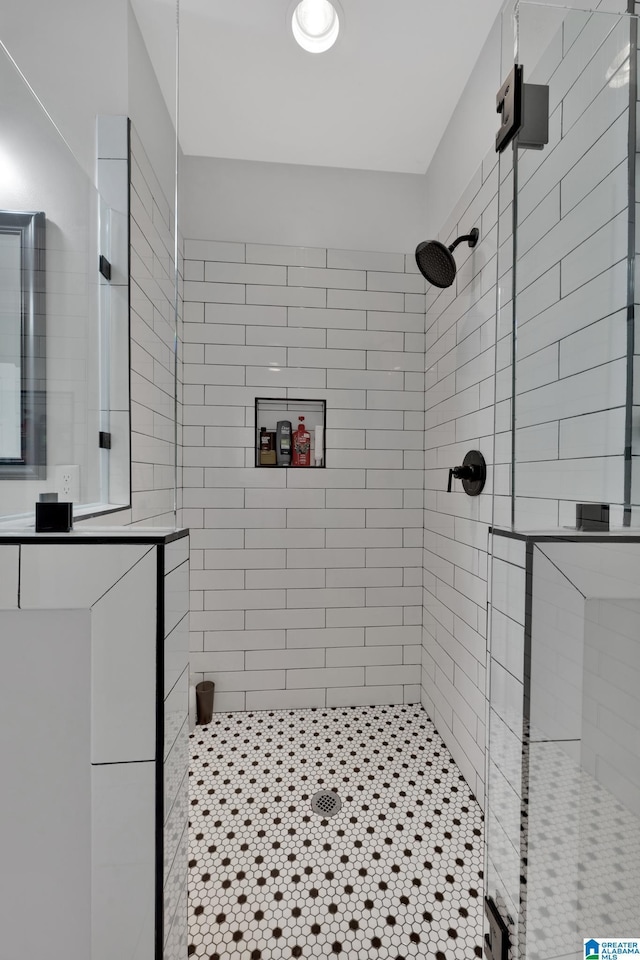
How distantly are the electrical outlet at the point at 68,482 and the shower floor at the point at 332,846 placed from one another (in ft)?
3.66

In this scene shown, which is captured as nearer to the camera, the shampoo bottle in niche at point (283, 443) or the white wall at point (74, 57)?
the white wall at point (74, 57)

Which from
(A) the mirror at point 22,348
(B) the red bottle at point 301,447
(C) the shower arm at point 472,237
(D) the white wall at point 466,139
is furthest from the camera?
(B) the red bottle at point 301,447

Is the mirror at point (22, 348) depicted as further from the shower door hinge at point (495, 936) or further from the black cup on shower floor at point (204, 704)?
the black cup on shower floor at point (204, 704)

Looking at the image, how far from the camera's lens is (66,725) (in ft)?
1.65

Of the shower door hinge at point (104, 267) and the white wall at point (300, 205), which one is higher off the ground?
the white wall at point (300, 205)

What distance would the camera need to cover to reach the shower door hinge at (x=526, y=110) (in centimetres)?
58

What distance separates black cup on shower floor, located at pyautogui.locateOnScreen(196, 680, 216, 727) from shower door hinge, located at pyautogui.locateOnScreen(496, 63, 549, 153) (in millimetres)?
2071

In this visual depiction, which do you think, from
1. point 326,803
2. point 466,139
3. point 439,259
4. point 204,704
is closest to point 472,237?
point 439,259

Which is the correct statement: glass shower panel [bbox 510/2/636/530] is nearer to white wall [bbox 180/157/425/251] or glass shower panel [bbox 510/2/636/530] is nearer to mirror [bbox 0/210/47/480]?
mirror [bbox 0/210/47/480]

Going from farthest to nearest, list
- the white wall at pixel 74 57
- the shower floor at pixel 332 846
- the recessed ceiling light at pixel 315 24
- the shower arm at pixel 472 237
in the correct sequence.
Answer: the shower arm at pixel 472 237, the recessed ceiling light at pixel 315 24, the shower floor at pixel 332 846, the white wall at pixel 74 57

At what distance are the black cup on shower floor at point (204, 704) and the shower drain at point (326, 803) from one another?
2.09ft

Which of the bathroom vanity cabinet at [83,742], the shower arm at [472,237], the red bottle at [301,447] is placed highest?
the shower arm at [472,237]

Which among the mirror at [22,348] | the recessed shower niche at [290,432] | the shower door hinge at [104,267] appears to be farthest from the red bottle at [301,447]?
the mirror at [22,348]

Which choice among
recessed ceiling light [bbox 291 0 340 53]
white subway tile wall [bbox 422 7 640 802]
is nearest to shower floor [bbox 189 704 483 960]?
white subway tile wall [bbox 422 7 640 802]
